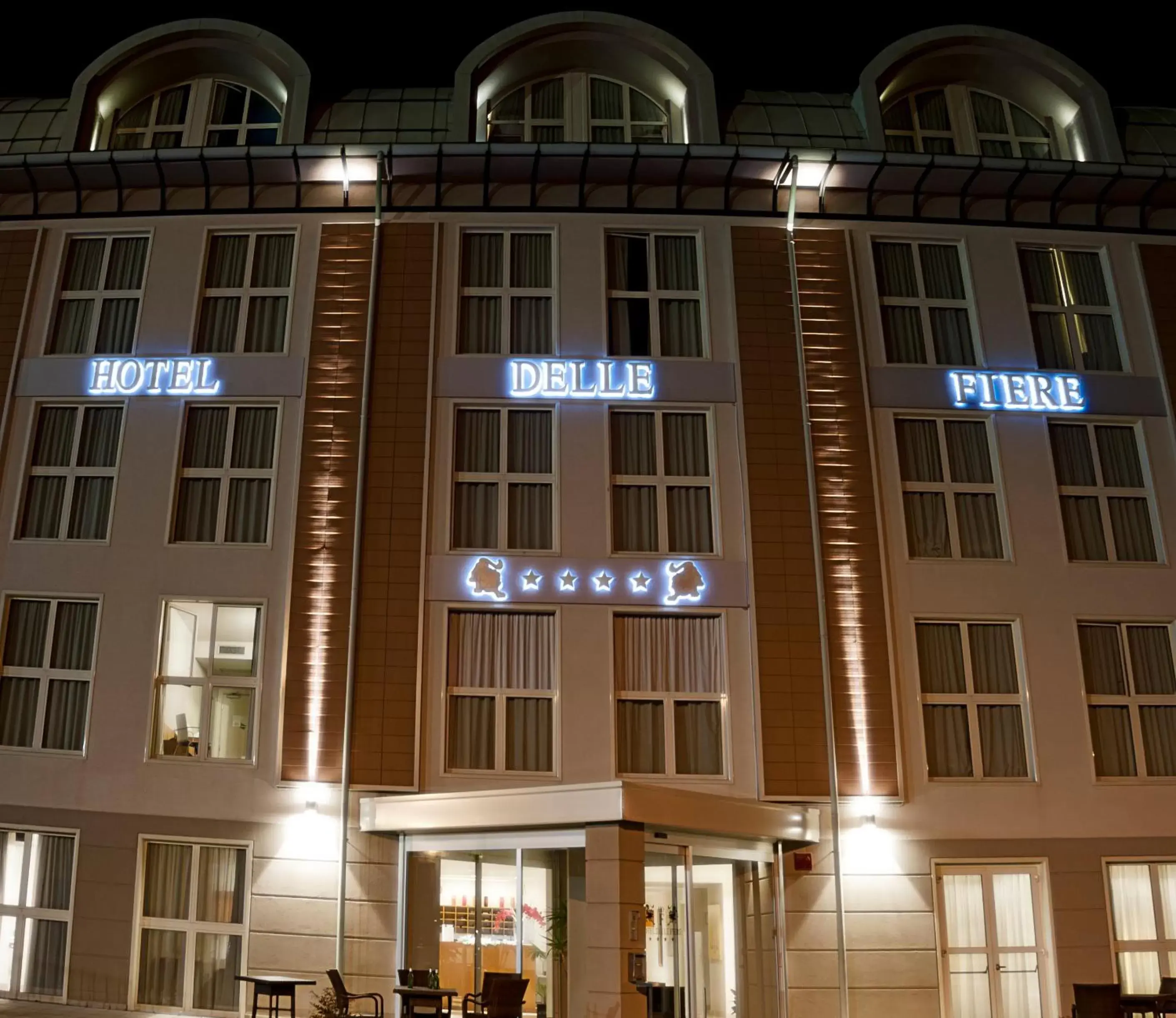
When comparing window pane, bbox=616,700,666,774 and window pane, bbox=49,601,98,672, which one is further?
window pane, bbox=49,601,98,672

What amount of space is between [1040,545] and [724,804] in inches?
261

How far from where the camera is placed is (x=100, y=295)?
1747cm

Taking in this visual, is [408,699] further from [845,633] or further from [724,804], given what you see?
[845,633]

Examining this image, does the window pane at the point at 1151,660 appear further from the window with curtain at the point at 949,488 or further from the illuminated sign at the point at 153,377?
the illuminated sign at the point at 153,377

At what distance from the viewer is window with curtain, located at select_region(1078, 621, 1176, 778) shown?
15.5m

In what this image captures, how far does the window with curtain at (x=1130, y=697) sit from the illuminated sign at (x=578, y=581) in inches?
228

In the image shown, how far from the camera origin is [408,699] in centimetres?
1507

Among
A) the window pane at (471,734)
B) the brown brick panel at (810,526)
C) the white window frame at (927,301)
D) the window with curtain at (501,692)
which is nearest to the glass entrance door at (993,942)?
the brown brick panel at (810,526)

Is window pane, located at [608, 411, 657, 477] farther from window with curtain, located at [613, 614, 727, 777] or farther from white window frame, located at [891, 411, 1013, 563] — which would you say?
white window frame, located at [891, 411, 1013, 563]

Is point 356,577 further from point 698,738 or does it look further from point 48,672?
point 698,738

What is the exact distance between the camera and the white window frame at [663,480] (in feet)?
52.6

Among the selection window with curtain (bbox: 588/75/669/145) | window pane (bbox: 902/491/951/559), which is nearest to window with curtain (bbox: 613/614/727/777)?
window pane (bbox: 902/491/951/559)

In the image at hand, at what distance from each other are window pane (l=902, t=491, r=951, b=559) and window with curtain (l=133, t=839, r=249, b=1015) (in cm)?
1042

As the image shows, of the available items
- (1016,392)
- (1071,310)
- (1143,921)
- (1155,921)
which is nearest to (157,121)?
(1016,392)
